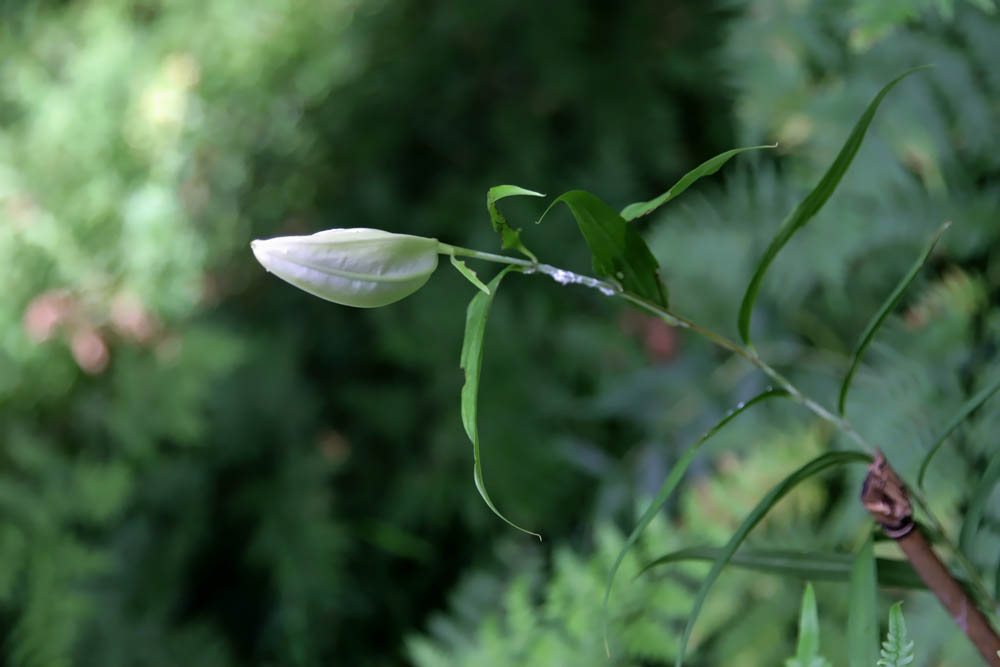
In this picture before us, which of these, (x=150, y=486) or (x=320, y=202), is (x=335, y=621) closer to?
(x=150, y=486)

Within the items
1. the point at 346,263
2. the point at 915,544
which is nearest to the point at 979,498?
the point at 915,544

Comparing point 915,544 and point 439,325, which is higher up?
point 439,325

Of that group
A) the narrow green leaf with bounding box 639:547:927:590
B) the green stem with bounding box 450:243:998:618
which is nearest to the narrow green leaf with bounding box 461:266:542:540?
the green stem with bounding box 450:243:998:618

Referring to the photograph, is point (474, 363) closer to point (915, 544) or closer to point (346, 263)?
point (346, 263)

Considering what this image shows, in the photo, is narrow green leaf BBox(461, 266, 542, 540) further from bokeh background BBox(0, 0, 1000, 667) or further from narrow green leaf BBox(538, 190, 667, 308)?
bokeh background BBox(0, 0, 1000, 667)

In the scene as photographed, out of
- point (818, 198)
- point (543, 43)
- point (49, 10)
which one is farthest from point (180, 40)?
point (818, 198)
